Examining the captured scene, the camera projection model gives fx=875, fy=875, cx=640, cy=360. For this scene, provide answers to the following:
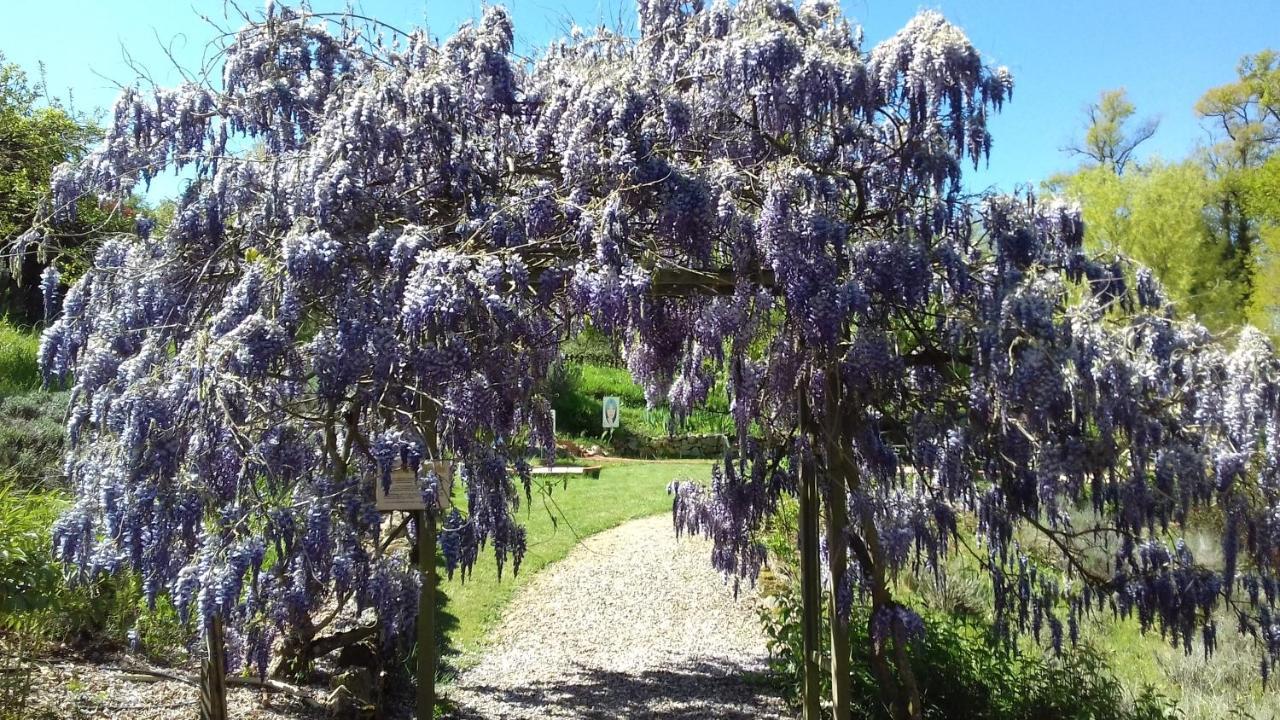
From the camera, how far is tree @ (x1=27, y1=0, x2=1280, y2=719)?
127 inches

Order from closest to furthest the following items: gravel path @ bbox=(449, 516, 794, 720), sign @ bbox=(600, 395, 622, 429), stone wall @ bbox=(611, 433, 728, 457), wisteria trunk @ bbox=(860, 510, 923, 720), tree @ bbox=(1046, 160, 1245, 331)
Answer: wisteria trunk @ bbox=(860, 510, 923, 720), gravel path @ bbox=(449, 516, 794, 720), sign @ bbox=(600, 395, 622, 429), stone wall @ bbox=(611, 433, 728, 457), tree @ bbox=(1046, 160, 1245, 331)

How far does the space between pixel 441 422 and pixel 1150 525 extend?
3051 millimetres

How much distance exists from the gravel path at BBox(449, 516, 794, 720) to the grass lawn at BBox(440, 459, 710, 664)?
0.20 m

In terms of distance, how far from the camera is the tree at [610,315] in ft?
10.6

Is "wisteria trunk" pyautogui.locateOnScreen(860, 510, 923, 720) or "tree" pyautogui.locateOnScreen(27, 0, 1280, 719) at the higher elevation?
"tree" pyautogui.locateOnScreen(27, 0, 1280, 719)

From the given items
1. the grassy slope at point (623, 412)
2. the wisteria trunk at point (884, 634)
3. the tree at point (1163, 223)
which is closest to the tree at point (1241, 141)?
the tree at point (1163, 223)

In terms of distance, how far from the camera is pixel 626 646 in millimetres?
6984

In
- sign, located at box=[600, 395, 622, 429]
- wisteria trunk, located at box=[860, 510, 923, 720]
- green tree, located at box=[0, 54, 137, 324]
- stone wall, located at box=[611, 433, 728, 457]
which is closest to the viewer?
wisteria trunk, located at box=[860, 510, 923, 720]

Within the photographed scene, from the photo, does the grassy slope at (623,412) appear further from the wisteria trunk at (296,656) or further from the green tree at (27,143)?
the wisteria trunk at (296,656)

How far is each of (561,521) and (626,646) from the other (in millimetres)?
3744

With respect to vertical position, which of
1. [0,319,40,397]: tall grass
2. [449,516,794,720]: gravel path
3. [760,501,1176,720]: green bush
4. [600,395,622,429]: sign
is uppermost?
[0,319,40,397]: tall grass

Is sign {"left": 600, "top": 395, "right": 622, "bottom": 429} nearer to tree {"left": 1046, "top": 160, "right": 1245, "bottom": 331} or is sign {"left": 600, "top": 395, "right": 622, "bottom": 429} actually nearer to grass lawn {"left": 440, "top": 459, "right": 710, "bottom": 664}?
grass lawn {"left": 440, "top": 459, "right": 710, "bottom": 664}

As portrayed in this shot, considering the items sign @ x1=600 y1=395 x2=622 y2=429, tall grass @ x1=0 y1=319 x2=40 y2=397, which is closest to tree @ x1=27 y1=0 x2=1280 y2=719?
tall grass @ x1=0 y1=319 x2=40 y2=397

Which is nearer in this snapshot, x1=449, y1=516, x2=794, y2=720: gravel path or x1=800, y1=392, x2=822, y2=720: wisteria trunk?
x1=800, y1=392, x2=822, y2=720: wisteria trunk
